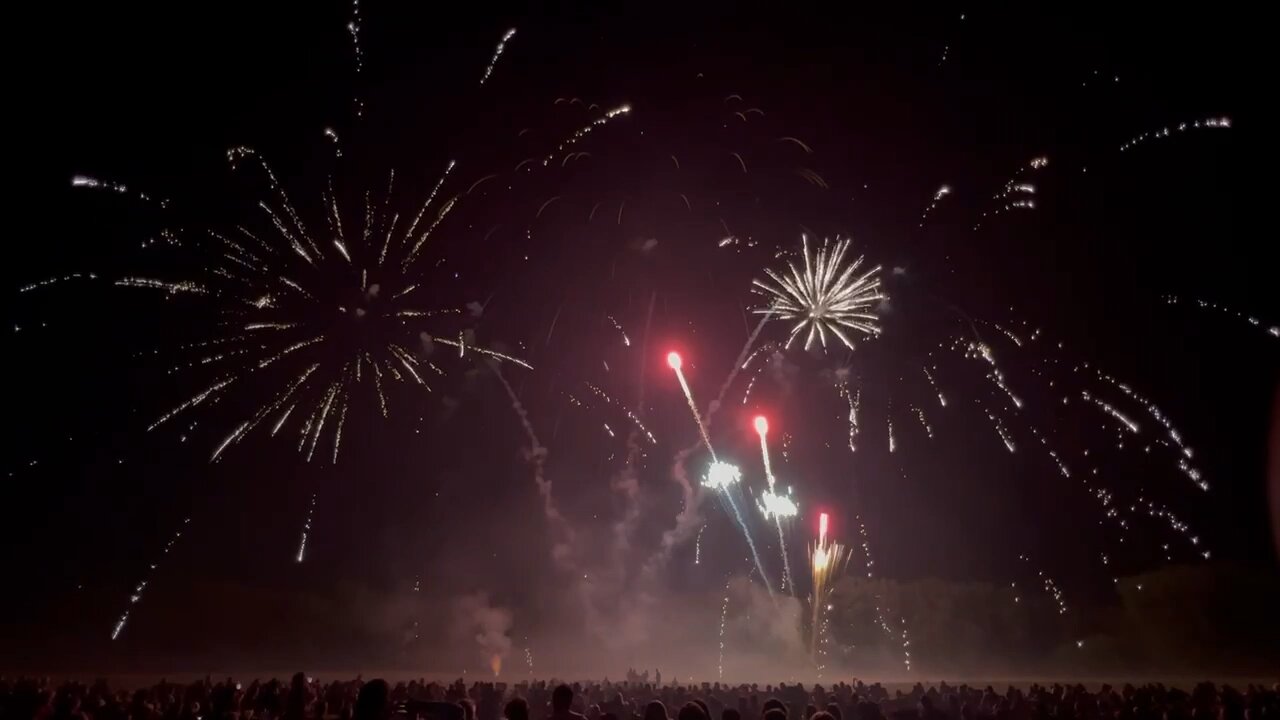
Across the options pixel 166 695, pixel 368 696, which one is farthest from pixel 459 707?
pixel 166 695

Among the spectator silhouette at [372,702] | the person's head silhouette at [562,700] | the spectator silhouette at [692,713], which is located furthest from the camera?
the person's head silhouette at [562,700]

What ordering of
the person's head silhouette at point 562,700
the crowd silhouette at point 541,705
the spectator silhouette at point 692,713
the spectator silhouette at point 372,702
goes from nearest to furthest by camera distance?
1. the spectator silhouette at point 372,702
2. the spectator silhouette at point 692,713
3. the crowd silhouette at point 541,705
4. the person's head silhouette at point 562,700

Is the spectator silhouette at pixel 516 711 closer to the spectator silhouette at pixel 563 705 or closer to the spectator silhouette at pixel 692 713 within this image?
the spectator silhouette at pixel 563 705

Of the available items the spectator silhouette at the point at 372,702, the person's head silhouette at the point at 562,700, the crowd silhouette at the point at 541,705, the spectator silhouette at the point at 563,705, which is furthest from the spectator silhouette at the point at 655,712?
the spectator silhouette at the point at 372,702

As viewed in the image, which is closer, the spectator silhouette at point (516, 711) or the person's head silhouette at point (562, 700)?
the spectator silhouette at point (516, 711)

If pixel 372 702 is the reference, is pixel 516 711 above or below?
below

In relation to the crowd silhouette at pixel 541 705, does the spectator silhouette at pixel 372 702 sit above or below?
above

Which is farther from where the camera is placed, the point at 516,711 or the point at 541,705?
the point at 541,705

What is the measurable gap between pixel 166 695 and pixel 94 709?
3269 mm

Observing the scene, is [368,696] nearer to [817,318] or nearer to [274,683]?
[274,683]

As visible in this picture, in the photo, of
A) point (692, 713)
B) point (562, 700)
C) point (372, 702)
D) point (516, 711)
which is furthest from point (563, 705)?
point (372, 702)

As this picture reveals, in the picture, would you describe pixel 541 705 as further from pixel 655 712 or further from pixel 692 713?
pixel 692 713

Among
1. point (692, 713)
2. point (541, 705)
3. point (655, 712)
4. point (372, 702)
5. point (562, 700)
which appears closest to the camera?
point (372, 702)

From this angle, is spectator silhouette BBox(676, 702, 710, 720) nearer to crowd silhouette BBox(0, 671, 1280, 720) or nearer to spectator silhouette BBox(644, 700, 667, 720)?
crowd silhouette BBox(0, 671, 1280, 720)
